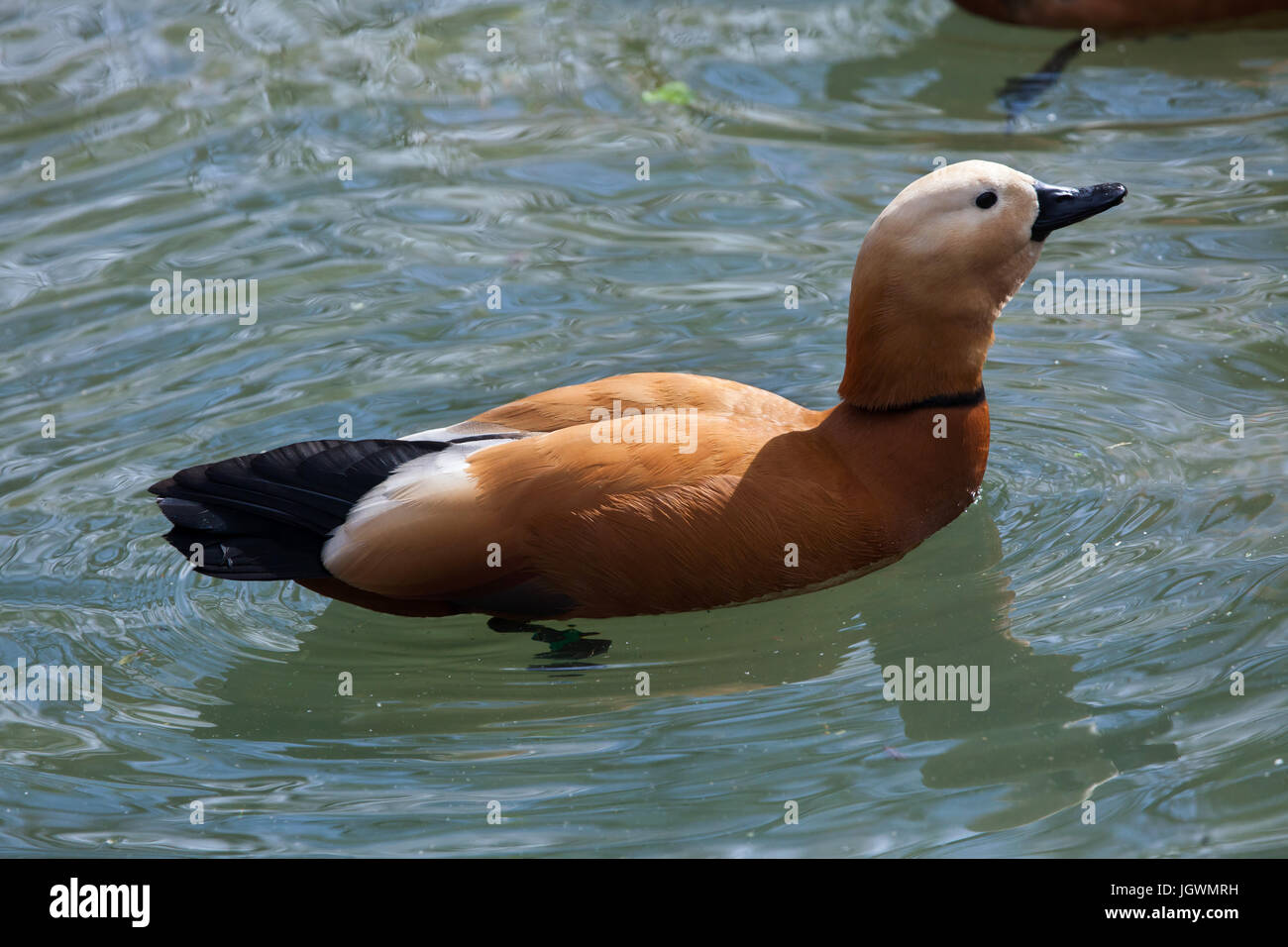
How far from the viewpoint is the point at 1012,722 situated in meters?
4.44

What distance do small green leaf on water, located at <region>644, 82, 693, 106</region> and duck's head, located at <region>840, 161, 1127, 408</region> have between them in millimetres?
3794

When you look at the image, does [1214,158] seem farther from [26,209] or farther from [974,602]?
[26,209]

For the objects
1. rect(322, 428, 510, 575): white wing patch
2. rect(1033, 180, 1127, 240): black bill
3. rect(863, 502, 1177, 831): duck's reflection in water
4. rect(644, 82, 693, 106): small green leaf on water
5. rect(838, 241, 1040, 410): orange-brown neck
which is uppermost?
rect(644, 82, 693, 106): small green leaf on water

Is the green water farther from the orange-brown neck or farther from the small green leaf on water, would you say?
the orange-brown neck

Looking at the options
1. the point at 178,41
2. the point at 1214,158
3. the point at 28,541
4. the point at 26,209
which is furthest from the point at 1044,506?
the point at 178,41

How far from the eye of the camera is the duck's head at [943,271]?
15.4ft

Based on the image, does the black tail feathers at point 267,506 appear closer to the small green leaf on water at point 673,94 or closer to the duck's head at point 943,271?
the duck's head at point 943,271

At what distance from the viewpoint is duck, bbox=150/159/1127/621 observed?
14.9 ft

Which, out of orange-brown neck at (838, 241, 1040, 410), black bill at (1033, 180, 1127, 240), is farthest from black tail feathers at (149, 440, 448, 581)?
black bill at (1033, 180, 1127, 240)

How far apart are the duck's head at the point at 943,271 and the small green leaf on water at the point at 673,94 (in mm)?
3794

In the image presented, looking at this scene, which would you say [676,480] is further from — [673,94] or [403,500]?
[673,94]

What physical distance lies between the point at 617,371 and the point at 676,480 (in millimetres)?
1792

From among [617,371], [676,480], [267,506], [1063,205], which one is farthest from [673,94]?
[267,506]

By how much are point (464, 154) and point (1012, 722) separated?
4.70 metres
